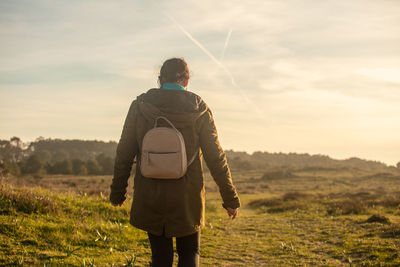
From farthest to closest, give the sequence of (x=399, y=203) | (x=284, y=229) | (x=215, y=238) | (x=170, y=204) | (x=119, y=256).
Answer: (x=399, y=203)
(x=284, y=229)
(x=215, y=238)
(x=119, y=256)
(x=170, y=204)

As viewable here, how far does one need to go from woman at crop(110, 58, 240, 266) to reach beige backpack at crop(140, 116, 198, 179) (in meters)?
0.08

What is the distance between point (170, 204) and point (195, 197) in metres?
0.26

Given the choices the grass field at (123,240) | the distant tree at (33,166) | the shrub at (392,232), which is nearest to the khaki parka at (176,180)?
the grass field at (123,240)

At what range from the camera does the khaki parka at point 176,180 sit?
307 cm

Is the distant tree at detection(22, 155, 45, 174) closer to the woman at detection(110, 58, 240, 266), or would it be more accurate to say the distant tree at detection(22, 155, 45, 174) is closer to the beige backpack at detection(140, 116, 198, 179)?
the woman at detection(110, 58, 240, 266)

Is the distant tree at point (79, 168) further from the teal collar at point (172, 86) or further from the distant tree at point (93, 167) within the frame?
the teal collar at point (172, 86)

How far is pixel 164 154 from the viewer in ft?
10.2

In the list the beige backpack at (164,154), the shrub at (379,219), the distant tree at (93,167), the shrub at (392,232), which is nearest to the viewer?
the beige backpack at (164,154)

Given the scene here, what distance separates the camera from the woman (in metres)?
3.07

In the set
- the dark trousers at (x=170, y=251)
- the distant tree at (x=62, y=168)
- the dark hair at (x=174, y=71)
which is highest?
the dark hair at (x=174, y=71)

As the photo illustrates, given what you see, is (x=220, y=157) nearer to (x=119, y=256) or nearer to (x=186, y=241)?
(x=186, y=241)

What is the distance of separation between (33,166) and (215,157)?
217ft

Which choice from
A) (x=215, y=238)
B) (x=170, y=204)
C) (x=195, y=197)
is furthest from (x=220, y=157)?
(x=215, y=238)

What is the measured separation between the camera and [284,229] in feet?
39.2
